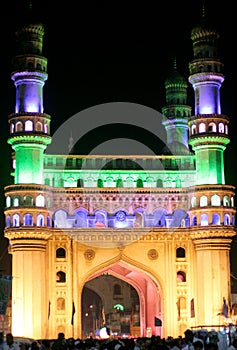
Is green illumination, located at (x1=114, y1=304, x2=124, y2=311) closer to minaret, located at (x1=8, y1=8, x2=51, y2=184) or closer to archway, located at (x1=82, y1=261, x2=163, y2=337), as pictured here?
archway, located at (x1=82, y1=261, x2=163, y2=337)

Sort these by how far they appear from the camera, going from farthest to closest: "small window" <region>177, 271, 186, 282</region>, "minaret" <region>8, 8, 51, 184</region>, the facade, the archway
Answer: the archway, "small window" <region>177, 271, 186, 282</region>, "minaret" <region>8, 8, 51, 184</region>, the facade

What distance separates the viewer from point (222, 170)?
49469 mm

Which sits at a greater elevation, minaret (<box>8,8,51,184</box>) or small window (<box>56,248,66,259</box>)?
minaret (<box>8,8,51,184</box>)

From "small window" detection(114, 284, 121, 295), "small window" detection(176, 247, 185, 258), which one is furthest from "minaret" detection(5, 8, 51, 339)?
"small window" detection(114, 284, 121, 295)

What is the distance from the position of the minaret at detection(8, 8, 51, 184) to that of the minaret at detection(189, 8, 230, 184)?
8.05 metres

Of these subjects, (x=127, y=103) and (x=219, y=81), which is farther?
(x=127, y=103)

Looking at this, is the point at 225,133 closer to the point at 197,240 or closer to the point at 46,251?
the point at 197,240

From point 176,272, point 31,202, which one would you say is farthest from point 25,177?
point 176,272

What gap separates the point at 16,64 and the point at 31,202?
761cm

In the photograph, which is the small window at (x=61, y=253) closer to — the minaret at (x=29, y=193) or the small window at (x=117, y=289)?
the minaret at (x=29, y=193)

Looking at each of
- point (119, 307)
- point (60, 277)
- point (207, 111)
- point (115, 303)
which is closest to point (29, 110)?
point (60, 277)

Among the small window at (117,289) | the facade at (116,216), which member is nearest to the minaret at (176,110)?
the facade at (116,216)

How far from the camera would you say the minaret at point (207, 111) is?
161 ft

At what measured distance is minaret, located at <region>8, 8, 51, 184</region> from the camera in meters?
48.2
